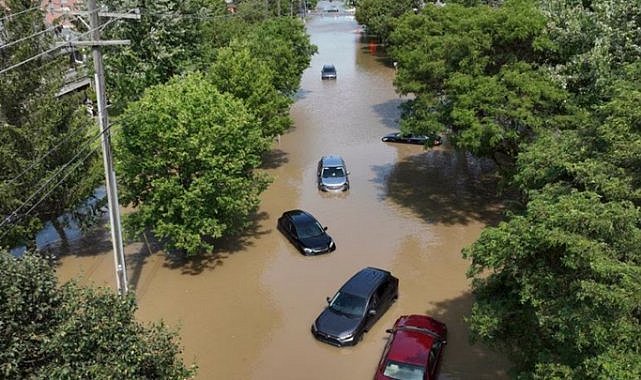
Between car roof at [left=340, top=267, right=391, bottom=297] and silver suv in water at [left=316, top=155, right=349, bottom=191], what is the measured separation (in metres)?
9.22

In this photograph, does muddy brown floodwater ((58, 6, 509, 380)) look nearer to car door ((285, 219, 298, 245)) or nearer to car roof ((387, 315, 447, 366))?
car door ((285, 219, 298, 245))

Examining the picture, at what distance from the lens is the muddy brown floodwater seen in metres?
14.8

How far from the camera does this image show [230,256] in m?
20.5

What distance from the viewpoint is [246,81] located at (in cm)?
2577

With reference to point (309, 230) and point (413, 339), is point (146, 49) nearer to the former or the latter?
point (309, 230)

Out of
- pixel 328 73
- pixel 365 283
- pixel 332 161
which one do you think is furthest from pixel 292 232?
pixel 328 73

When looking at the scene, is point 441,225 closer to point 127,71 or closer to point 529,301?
point 529,301

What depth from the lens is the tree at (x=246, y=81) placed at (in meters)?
25.6

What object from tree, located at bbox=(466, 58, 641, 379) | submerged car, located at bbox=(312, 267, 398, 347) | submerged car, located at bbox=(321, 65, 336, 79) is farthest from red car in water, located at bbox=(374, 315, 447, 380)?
submerged car, located at bbox=(321, 65, 336, 79)

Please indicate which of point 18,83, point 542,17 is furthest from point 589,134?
point 18,83

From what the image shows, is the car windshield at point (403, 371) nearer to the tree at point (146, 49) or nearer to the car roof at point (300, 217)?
the car roof at point (300, 217)

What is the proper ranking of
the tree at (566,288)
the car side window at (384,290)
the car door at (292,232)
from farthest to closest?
the car door at (292,232) → the car side window at (384,290) → the tree at (566,288)

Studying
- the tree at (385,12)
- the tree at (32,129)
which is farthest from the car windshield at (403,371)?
the tree at (385,12)

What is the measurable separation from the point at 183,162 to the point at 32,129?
5.17 metres
